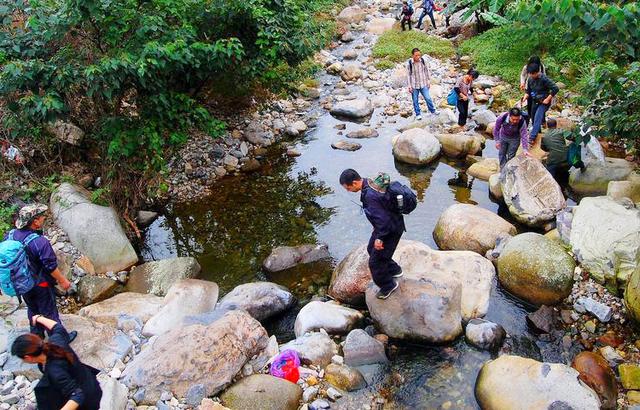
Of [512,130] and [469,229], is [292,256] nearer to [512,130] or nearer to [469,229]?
[469,229]

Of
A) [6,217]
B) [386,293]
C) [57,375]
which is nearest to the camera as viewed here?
[57,375]

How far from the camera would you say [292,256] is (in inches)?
359

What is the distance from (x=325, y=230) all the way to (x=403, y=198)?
4.21m

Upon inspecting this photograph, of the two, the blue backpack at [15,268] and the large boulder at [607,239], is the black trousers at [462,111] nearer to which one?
the large boulder at [607,239]

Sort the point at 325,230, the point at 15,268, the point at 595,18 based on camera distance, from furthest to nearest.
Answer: the point at 325,230 < the point at 15,268 < the point at 595,18

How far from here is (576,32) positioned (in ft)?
18.9

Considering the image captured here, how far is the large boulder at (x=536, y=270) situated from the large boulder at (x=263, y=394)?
377 centimetres

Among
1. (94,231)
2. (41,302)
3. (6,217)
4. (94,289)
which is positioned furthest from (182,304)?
(6,217)

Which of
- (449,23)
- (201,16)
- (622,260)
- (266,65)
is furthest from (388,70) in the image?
(622,260)

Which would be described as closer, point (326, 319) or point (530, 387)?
point (530, 387)

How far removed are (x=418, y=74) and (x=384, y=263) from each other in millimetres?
8056

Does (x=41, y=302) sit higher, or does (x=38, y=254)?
(x=38, y=254)

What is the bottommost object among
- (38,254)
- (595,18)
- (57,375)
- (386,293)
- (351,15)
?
(386,293)

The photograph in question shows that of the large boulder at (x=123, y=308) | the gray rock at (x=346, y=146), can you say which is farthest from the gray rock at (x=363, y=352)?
the gray rock at (x=346, y=146)
